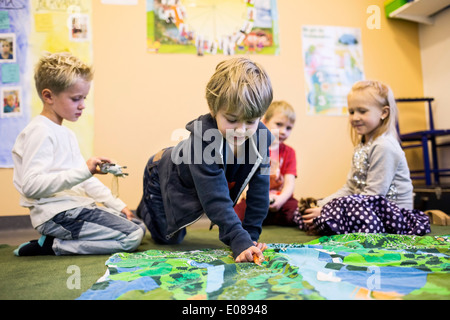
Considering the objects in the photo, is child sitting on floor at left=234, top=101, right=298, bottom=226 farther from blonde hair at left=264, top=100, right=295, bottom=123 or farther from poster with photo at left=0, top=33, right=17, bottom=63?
poster with photo at left=0, top=33, right=17, bottom=63

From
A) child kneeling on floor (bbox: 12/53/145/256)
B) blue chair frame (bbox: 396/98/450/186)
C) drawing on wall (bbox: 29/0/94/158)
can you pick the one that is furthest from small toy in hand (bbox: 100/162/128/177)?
blue chair frame (bbox: 396/98/450/186)

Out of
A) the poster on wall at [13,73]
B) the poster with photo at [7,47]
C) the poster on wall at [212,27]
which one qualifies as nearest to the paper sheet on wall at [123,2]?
the poster on wall at [212,27]

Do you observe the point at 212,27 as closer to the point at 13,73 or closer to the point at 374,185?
the point at 13,73

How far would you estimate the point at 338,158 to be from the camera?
2.52 meters

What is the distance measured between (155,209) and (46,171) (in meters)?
0.37

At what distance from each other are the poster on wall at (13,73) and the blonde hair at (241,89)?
170 cm

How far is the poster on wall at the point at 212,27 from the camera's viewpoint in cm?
229

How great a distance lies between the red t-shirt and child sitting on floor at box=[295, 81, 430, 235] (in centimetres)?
29

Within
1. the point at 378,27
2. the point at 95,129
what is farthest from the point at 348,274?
the point at 378,27

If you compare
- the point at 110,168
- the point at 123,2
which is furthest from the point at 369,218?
the point at 123,2

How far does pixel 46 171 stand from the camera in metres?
1.07

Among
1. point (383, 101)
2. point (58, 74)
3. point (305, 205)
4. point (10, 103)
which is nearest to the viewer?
point (58, 74)

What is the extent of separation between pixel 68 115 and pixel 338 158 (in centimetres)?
188

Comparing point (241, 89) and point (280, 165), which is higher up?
point (241, 89)
